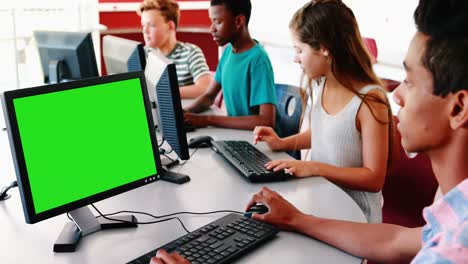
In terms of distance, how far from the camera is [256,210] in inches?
51.4

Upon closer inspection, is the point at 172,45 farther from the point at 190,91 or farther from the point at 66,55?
the point at 66,55

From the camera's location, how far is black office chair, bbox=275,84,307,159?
7.52 ft

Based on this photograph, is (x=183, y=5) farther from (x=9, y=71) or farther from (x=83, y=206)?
(x=83, y=206)

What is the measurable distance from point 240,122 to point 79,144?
1.06 meters

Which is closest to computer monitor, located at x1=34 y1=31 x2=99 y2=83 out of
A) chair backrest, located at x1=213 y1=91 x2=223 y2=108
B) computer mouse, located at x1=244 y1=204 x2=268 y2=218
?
chair backrest, located at x1=213 y1=91 x2=223 y2=108

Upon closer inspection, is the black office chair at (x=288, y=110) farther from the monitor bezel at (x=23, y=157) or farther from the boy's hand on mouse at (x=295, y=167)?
the monitor bezel at (x=23, y=157)

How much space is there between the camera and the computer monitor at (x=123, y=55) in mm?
2100

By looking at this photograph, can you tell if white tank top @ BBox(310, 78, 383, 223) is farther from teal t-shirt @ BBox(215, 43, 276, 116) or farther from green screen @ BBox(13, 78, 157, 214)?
green screen @ BBox(13, 78, 157, 214)

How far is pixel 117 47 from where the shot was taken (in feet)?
7.63

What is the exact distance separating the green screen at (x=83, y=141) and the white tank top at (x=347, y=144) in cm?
66

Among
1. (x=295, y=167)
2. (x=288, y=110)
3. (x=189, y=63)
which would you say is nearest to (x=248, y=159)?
(x=295, y=167)

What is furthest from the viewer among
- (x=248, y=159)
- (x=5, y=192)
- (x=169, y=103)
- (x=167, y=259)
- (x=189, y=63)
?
(x=189, y=63)

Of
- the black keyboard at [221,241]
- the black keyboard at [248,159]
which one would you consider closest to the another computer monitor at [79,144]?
the black keyboard at [221,241]

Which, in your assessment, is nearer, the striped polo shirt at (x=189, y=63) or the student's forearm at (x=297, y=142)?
the student's forearm at (x=297, y=142)
